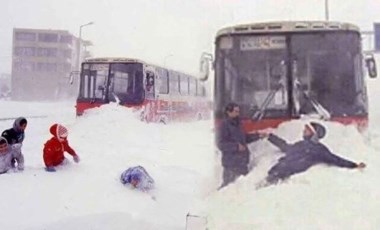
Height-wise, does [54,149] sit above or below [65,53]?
below

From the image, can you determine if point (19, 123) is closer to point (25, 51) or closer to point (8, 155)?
point (8, 155)

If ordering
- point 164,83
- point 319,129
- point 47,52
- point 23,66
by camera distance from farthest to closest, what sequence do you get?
point 47,52 < point 23,66 < point 164,83 < point 319,129

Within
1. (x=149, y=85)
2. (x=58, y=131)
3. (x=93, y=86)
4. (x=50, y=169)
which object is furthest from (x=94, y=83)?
(x=50, y=169)

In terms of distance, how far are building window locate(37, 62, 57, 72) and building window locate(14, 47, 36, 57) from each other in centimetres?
157

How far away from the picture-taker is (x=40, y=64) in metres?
55.4

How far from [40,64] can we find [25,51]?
2.34 meters

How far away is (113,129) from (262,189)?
10567mm

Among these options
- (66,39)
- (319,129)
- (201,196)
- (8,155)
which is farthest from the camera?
(66,39)

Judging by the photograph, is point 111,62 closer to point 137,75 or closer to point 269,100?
point 137,75

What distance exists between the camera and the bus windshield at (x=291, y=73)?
6.95 metres

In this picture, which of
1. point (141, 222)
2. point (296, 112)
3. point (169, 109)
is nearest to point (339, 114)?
point (296, 112)

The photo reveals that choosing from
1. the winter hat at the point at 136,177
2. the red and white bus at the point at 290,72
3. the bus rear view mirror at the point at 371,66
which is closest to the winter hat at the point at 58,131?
the winter hat at the point at 136,177

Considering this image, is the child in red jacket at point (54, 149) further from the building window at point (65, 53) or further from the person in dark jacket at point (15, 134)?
the building window at point (65, 53)

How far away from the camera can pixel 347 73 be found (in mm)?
7082
